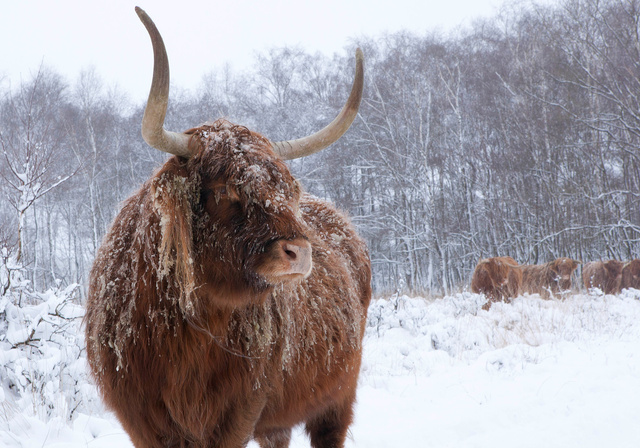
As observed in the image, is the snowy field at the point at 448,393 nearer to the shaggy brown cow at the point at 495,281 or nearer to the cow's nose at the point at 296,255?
the cow's nose at the point at 296,255

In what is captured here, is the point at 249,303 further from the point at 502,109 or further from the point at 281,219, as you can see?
the point at 502,109

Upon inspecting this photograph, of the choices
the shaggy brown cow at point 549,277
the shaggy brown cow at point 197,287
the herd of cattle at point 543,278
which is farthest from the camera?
the shaggy brown cow at point 549,277

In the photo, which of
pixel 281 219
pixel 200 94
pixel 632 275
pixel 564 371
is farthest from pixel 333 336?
pixel 200 94

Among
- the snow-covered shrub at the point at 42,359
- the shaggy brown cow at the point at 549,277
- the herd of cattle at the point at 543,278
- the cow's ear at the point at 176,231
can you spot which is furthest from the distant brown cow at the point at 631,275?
the cow's ear at the point at 176,231

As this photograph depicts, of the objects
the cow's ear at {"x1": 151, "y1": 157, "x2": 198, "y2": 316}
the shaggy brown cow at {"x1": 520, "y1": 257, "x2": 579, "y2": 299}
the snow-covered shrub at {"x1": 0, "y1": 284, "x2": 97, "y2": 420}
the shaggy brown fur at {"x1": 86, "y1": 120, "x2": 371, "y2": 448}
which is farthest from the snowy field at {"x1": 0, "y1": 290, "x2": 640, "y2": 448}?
the shaggy brown cow at {"x1": 520, "y1": 257, "x2": 579, "y2": 299}

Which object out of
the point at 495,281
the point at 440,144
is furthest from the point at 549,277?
the point at 440,144

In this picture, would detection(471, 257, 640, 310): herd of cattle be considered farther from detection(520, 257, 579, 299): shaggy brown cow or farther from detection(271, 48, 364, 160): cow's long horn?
detection(271, 48, 364, 160): cow's long horn

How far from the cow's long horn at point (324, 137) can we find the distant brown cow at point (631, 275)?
14.2 meters

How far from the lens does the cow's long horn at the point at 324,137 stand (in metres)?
2.60

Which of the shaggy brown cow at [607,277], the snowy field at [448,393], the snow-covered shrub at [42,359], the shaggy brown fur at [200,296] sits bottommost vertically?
the shaggy brown cow at [607,277]

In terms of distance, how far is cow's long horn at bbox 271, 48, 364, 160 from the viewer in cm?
260

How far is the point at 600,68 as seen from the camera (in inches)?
688

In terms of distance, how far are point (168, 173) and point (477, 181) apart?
22.5 metres

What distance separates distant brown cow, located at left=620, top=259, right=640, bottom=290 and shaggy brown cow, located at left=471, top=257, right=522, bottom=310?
10.6 ft
